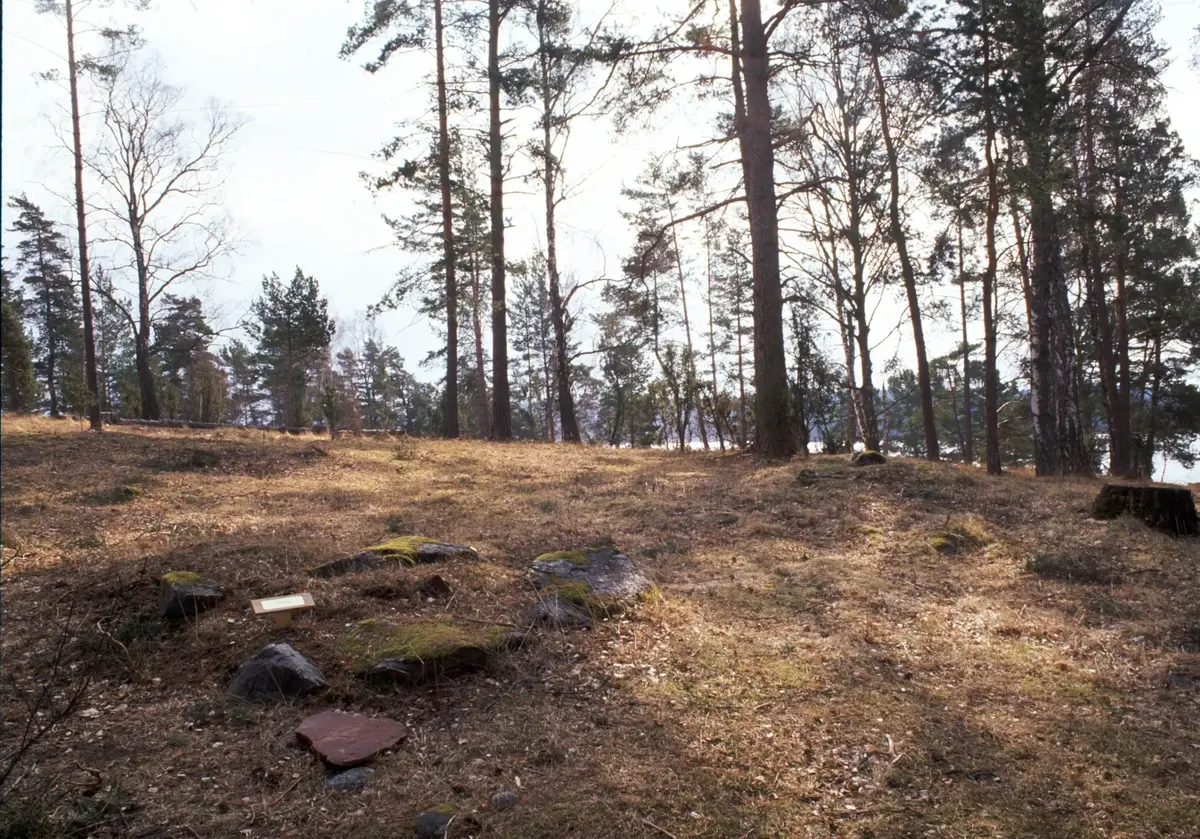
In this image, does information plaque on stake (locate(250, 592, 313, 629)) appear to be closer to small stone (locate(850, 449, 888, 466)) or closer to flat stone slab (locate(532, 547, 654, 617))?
flat stone slab (locate(532, 547, 654, 617))

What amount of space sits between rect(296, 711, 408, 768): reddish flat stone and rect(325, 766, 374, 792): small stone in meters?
0.05

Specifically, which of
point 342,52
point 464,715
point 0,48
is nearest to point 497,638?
point 464,715

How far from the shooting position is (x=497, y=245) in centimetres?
1702

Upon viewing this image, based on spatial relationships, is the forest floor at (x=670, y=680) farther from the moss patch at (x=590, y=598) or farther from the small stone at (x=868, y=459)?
the small stone at (x=868, y=459)

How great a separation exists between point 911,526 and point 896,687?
3.57 meters

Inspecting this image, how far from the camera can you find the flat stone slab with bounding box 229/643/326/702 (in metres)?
3.36

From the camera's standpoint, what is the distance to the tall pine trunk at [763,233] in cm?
1049

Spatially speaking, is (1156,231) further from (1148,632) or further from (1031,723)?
(1031,723)

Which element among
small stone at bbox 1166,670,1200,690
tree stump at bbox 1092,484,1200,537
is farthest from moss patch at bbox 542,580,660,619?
tree stump at bbox 1092,484,1200,537

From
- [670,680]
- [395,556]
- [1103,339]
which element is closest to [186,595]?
[395,556]

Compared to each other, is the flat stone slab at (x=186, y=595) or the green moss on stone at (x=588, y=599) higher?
the flat stone slab at (x=186, y=595)

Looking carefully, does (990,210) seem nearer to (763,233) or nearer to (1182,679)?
(763,233)

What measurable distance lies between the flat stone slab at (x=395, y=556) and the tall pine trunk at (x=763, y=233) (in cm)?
663

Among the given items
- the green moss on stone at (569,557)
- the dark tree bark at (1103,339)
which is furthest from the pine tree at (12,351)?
the dark tree bark at (1103,339)
